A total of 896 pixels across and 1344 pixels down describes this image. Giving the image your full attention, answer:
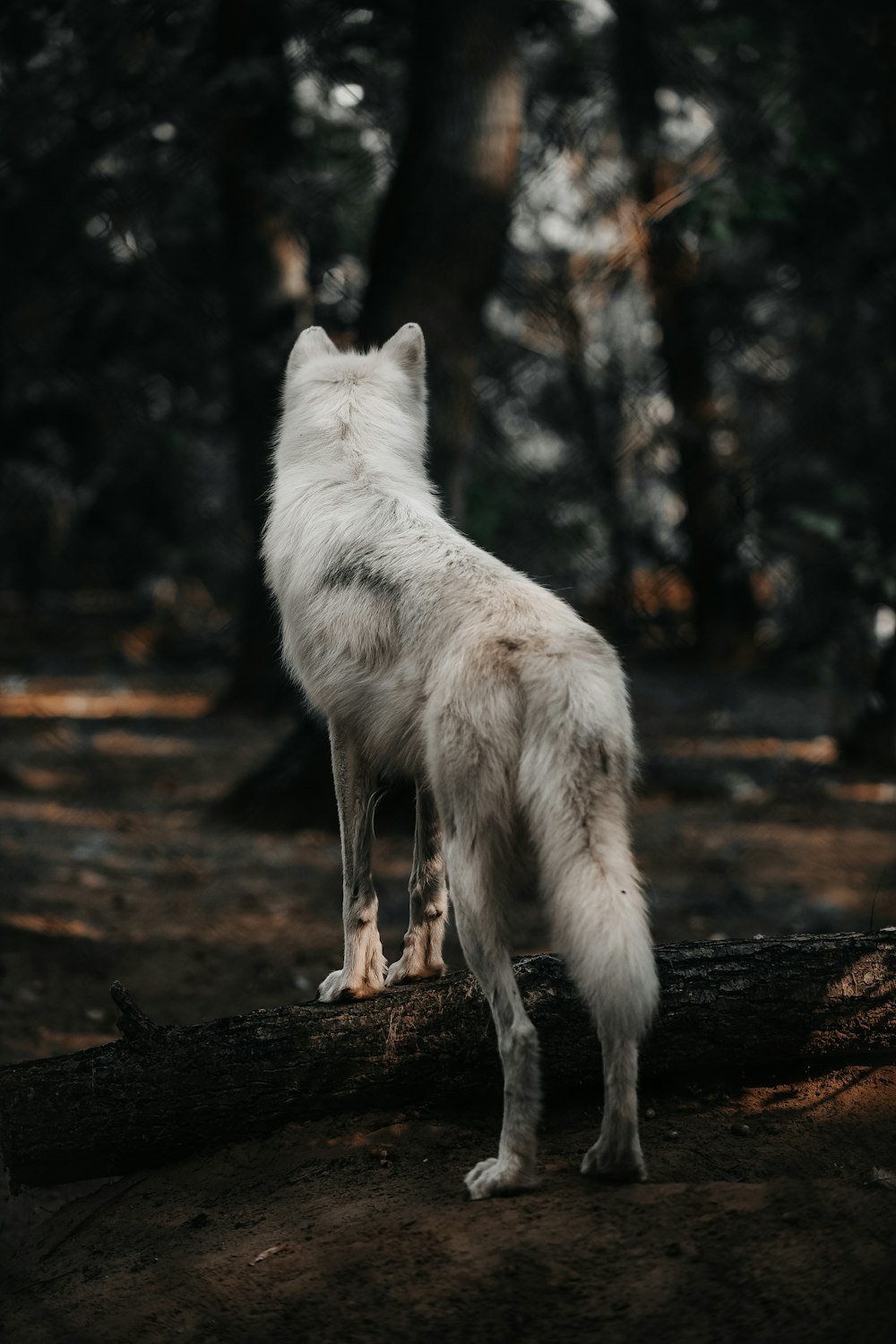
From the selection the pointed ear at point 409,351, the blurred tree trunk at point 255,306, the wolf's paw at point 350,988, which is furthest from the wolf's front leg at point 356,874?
the blurred tree trunk at point 255,306

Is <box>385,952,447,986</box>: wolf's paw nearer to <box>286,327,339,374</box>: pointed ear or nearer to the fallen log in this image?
the fallen log

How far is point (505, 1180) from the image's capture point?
2.61 metres

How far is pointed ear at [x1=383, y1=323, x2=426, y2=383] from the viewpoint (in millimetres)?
3955

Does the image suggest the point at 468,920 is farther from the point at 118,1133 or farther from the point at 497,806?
the point at 118,1133

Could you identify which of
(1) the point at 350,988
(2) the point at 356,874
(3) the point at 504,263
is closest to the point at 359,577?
(2) the point at 356,874

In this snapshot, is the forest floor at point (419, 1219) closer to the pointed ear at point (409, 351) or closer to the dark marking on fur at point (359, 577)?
the dark marking on fur at point (359, 577)

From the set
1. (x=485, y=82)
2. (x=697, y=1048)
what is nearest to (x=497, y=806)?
(x=697, y=1048)

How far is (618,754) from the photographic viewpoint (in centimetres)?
256

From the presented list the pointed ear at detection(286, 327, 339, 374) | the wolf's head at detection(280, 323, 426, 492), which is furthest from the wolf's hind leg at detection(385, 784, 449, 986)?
the pointed ear at detection(286, 327, 339, 374)

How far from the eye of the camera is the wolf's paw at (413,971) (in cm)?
336

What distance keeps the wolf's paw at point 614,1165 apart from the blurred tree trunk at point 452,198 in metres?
4.26

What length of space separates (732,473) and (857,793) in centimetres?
516

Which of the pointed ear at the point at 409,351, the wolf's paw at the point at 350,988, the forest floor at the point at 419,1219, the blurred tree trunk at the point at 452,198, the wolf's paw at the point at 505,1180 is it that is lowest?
the forest floor at the point at 419,1219

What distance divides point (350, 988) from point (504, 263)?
500cm
